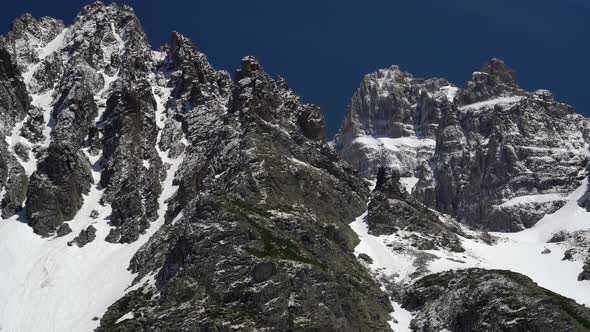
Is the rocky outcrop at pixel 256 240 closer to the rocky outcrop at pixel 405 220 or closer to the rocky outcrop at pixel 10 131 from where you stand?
the rocky outcrop at pixel 405 220

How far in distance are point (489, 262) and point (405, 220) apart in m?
21.2

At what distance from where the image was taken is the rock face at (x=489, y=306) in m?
110

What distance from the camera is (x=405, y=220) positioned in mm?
173250

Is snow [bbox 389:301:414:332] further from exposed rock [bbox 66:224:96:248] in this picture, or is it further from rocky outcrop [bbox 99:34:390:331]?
exposed rock [bbox 66:224:96:248]

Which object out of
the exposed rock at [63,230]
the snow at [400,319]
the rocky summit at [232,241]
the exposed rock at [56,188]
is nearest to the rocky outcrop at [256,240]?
the rocky summit at [232,241]

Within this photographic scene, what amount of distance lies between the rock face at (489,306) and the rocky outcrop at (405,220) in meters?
29.1

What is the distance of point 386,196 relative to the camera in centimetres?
17938

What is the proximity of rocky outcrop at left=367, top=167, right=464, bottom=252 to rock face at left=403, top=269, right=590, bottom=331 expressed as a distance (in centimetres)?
2913

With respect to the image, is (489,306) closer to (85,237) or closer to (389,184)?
(389,184)

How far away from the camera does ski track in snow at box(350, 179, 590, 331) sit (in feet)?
475

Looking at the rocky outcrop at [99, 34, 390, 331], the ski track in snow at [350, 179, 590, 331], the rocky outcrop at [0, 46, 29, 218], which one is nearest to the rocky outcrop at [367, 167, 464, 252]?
the ski track in snow at [350, 179, 590, 331]

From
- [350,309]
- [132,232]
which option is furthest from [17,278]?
[350,309]

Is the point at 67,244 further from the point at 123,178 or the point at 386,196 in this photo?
the point at 386,196

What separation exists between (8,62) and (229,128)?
2607 inches
